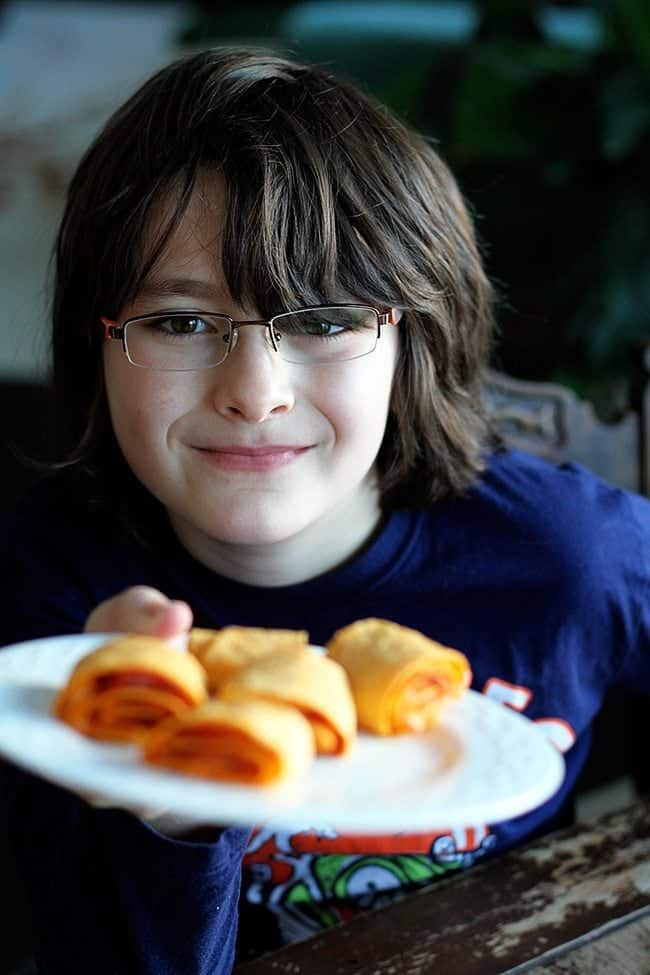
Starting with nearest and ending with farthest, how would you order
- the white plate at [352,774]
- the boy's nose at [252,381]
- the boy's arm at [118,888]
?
the white plate at [352,774] < the boy's arm at [118,888] < the boy's nose at [252,381]

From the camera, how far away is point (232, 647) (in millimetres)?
825

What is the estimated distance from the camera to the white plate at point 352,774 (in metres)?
0.65

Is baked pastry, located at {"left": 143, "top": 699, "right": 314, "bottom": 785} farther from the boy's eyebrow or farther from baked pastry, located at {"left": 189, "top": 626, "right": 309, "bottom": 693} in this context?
the boy's eyebrow

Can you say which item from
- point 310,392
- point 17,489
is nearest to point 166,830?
point 310,392

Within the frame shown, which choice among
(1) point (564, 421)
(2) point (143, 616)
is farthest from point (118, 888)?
(1) point (564, 421)

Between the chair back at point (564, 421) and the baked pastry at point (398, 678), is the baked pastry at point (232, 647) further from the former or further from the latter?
the chair back at point (564, 421)

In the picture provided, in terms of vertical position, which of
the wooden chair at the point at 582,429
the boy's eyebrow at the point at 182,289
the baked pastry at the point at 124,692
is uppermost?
the boy's eyebrow at the point at 182,289

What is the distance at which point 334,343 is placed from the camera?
42.7 inches

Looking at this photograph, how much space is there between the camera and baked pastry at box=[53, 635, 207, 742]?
0.73m

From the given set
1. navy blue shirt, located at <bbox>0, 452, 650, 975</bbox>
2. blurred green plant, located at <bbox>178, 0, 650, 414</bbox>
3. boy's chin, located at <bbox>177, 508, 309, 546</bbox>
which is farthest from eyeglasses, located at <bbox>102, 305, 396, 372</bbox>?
blurred green plant, located at <bbox>178, 0, 650, 414</bbox>

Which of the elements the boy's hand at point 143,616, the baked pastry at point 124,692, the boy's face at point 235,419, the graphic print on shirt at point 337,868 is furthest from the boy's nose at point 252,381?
the graphic print on shirt at point 337,868

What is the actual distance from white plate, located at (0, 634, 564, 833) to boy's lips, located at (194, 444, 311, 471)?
1.01 ft

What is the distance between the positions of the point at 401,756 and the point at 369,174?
566 millimetres

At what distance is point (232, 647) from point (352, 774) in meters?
0.14
